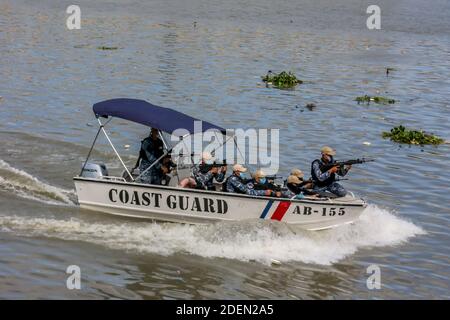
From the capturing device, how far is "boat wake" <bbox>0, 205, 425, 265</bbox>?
17859 millimetres

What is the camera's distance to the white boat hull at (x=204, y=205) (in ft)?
61.9

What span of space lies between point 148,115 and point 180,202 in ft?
8.41

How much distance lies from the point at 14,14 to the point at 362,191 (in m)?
46.6

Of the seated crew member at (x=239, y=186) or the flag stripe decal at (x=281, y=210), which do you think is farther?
the seated crew member at (x=239, y=186)

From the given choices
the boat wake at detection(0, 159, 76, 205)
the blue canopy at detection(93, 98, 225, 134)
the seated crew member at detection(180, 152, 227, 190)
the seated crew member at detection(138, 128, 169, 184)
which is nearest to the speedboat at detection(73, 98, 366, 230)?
the blue canopy at detection(93, 98, 225, 134)

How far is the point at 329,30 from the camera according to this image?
2628 inches

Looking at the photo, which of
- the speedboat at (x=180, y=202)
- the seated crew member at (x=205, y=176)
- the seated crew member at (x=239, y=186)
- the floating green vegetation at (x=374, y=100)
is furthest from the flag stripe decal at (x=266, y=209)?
the floating green vegetation at (x=374, y=100)

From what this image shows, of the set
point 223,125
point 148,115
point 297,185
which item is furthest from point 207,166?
point 223,125

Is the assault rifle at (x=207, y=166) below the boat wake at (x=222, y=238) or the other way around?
the other way around

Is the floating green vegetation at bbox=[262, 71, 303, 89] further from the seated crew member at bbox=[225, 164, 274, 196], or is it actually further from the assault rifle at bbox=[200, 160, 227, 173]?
the seated crew member at bbox=[225, 164, 274, 196]

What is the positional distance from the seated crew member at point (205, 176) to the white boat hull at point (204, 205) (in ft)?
1.96

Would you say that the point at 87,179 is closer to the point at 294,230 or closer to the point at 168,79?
the point at 294,230

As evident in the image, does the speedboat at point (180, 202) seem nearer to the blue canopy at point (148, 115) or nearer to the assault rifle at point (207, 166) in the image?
the blue canopy at point (148, 115)

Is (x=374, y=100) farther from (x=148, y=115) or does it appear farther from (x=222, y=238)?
(x=222, y=238)
